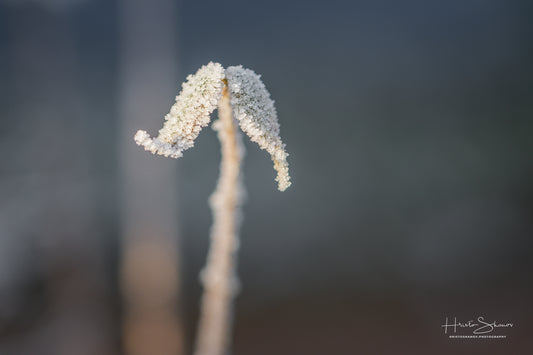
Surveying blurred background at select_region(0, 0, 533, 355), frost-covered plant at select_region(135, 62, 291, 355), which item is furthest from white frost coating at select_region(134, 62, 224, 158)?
blurred background at select_region(0, 0, 533, 355)

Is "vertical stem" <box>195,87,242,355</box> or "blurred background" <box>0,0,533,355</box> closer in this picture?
"vertical stem" <box>195,87,242,355</box>

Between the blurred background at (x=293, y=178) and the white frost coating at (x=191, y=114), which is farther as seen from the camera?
the blurred background at (x=293, y=178)

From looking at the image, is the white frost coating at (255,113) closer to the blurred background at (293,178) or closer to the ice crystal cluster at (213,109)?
the ice crystal cluster at (213,109)

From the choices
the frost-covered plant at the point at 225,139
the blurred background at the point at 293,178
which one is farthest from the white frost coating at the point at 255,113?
the blurred background at the point at 293,178

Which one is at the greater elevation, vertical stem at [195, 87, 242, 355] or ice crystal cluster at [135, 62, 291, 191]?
ice crystal cluster at [135, 62, 291, 191]

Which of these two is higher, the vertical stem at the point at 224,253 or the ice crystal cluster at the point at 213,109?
the ice crystal cluster at the point at 213,109

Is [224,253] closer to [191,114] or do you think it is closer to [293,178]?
[191,114]

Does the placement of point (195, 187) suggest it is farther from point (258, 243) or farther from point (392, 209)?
point (392, 209)

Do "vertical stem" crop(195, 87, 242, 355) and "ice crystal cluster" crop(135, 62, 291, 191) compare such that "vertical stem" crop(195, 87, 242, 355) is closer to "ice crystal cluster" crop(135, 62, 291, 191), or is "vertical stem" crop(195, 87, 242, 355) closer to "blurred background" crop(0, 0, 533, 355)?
"ice crystal cluster" crop(135, 62, 291, 191)
